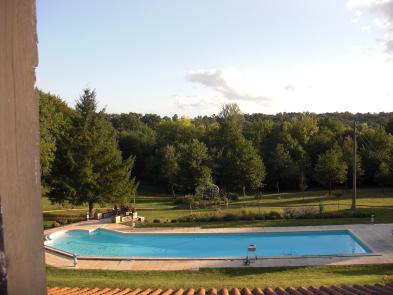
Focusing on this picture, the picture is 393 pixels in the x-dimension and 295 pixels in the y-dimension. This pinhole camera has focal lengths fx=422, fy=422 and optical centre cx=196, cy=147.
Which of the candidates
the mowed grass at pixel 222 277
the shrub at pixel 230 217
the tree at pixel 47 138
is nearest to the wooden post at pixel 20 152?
the mowed grass at pixel 222 277

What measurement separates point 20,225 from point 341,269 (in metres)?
15.8

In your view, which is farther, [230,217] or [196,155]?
[196,155]

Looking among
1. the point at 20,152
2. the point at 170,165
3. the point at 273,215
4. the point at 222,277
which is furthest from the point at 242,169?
the point at 20,152

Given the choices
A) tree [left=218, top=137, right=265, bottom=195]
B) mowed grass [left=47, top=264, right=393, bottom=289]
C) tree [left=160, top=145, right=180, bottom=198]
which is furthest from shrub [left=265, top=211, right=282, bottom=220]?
tree [left=160, top=145, right=180, bottom=198]

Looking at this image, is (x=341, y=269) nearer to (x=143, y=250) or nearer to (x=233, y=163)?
(x=143, y=250)

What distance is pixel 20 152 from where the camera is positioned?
0.88m

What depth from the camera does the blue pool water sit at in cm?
1993

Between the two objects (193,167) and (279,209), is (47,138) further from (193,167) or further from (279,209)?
(279,209)

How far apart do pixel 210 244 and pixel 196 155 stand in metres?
21.2

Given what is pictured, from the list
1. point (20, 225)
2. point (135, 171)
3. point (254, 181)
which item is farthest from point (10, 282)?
point (135, 171)

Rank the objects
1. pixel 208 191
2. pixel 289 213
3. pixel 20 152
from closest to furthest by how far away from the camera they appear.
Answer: pixel 20 152 → pixel 289 213 → pixel 208 191

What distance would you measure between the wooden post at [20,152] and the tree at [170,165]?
140 ft

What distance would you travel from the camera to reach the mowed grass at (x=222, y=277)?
12734mm

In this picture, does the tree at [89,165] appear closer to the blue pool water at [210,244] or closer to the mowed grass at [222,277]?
the blue pool water at [210,244]
